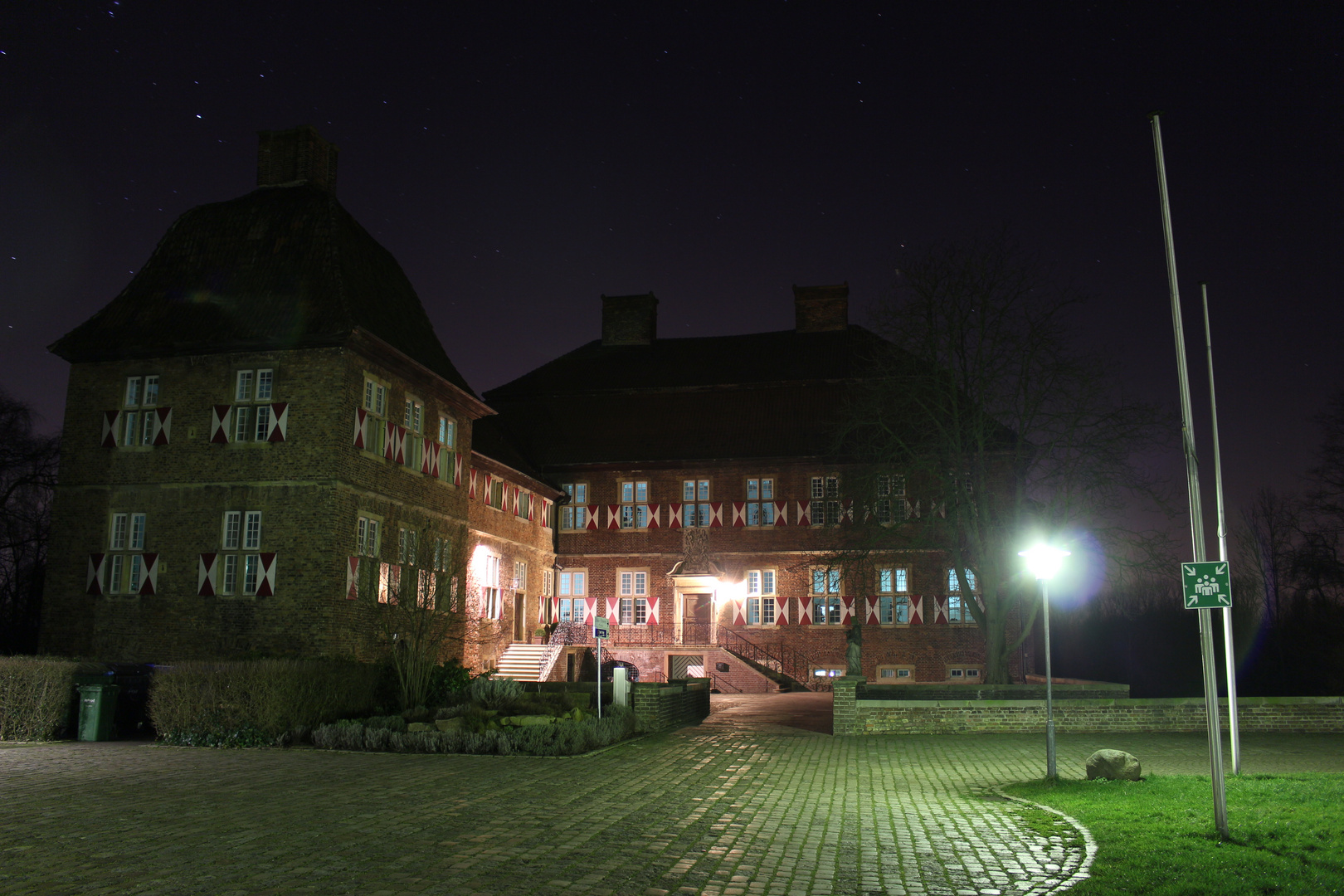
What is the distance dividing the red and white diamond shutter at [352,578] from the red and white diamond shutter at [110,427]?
5.71m

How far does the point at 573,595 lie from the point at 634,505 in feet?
11.4

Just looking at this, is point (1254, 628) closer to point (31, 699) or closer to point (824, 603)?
point (824, 603)

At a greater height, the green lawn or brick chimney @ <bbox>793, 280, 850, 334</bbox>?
brick chimney @ <bbox>793, 280, 850, 334</bbox>

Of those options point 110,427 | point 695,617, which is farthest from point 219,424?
point 695,617

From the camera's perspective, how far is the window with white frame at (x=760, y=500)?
3209 cm

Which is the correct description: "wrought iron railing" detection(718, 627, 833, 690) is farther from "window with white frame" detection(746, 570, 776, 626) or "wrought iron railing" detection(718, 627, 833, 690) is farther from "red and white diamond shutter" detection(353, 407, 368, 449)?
"red and white diamond shutter" detection(353, 407, 368, 449)

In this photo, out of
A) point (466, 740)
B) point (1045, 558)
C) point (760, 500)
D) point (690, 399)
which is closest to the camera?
point (1045, 558)

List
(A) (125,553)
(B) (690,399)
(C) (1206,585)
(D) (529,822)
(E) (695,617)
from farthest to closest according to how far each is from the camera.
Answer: (B) (690,399)
(E) (695,617)
(A) (125,553)
(D) (529,822)
(C) (1206,585)

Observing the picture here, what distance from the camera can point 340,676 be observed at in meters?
15.6

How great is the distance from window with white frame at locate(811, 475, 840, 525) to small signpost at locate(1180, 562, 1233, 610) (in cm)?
2246

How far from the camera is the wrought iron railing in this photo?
30969mm

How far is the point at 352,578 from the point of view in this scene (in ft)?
65.9

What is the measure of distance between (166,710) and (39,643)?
7.93 meters

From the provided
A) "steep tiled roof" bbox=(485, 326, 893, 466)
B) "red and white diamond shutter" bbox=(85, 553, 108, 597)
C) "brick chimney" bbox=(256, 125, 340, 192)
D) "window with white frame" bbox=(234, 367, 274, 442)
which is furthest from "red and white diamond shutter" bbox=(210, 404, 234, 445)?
"steep tiled roof" bbox=(485, 326, 893, 466)
